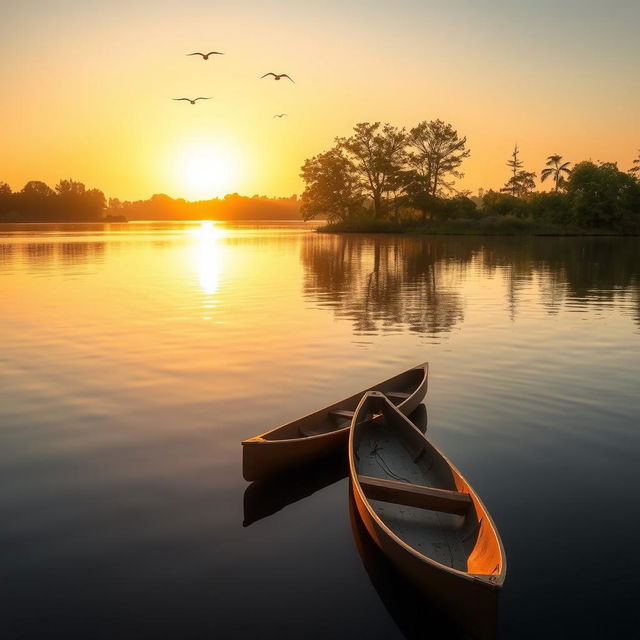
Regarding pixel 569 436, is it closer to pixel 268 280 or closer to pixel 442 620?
pixel 442 620

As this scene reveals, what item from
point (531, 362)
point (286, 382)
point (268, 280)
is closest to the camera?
point (286, 382)

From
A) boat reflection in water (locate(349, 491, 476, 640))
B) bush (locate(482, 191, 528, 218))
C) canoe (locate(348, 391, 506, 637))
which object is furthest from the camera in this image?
bush (locate(482, 191, 528, 218))

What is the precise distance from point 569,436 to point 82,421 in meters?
10.5

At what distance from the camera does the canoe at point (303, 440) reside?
11.0 metres

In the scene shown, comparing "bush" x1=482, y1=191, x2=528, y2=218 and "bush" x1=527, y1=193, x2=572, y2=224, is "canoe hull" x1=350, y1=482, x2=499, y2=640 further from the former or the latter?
"bush" x1=482, y1=191, x2=528, y2=218

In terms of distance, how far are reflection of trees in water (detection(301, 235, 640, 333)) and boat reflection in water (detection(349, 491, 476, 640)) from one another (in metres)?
16.8

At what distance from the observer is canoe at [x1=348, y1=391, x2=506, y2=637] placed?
22.3 feet

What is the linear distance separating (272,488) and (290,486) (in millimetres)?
351

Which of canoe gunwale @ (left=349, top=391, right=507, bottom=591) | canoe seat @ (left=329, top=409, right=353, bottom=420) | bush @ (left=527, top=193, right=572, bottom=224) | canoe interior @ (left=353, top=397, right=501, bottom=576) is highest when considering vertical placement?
bush @ (left=527, top=193, right=572, bottom=224)

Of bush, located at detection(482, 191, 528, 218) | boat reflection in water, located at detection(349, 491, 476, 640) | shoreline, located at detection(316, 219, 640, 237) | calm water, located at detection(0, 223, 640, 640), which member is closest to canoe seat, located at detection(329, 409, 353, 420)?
calm water, located at detection(0, 223, 640, 640)

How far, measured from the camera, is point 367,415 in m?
13.2

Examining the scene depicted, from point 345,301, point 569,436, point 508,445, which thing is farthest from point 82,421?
point 345,301

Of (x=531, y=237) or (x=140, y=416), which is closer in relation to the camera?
(x=140, y=416)

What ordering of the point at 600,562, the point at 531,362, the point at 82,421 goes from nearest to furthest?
1. the point at 600,562
2. the point at 82,421
3. the point at 531,362
